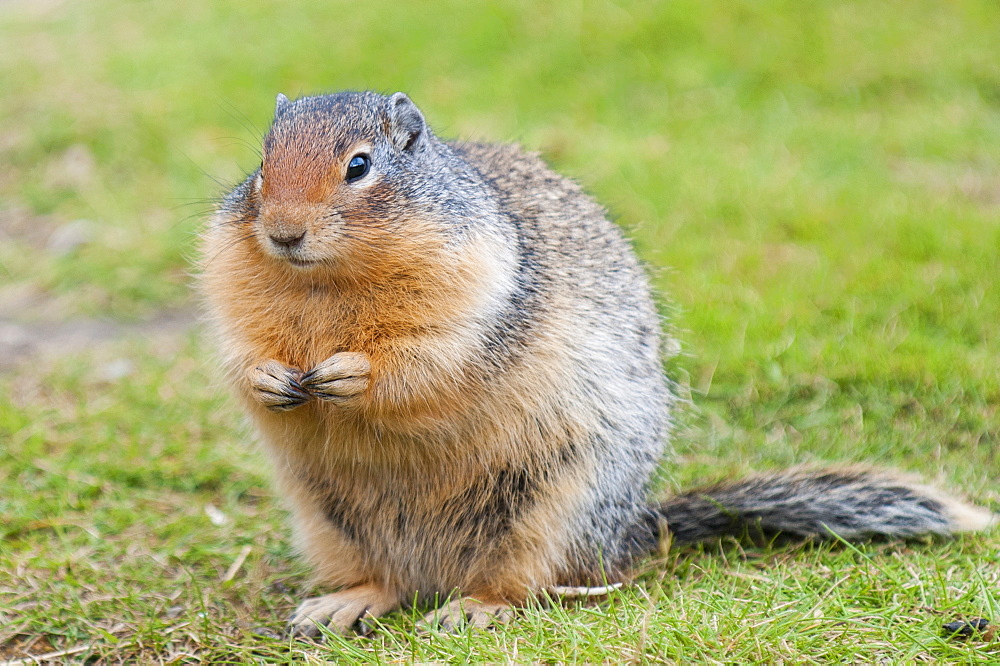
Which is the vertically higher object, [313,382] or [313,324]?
[313,324]

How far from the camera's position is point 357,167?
3586 mm

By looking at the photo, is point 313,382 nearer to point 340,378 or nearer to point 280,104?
point 340,378

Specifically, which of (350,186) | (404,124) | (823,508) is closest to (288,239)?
(350,186)

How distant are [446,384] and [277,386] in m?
0.55

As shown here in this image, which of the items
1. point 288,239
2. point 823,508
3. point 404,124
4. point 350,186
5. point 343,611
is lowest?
point 343,611

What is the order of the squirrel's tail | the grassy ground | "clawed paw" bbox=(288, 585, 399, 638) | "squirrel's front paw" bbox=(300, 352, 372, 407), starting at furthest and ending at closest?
the squirrel's tail
"clawed paw" bbox=(288, 585, 399, 638)
the grassy ground
"squirrel's front paw" bbox=(300, 352, 372, 407)

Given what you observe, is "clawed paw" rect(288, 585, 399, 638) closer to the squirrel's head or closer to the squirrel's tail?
the squirrel's tail

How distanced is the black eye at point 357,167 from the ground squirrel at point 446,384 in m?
0.01

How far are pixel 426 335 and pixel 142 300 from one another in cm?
394

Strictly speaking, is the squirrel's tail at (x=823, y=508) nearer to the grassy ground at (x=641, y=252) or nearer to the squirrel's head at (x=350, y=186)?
the grassy ground at (x=641, y=252)

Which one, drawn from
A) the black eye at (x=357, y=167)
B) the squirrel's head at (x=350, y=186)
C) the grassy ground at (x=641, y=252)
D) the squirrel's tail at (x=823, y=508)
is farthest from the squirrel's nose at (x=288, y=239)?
the squirrel's tail at (x=823, y=508)

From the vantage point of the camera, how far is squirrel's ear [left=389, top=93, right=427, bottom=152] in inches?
149

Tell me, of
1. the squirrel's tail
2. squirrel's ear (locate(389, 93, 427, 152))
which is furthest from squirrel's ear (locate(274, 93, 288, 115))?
the squirrel's tail

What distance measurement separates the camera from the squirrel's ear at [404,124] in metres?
3.80
